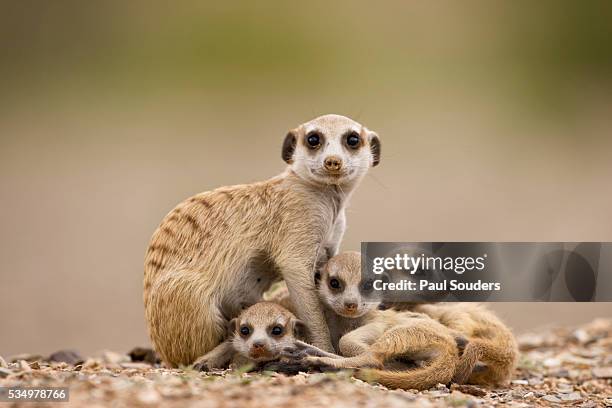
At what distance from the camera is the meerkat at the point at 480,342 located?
4363 millimetres

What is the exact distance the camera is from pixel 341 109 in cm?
1157

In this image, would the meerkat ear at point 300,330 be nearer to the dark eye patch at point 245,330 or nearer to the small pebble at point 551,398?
the dark eye patch at point 245,330

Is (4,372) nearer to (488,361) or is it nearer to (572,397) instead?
(488,361)

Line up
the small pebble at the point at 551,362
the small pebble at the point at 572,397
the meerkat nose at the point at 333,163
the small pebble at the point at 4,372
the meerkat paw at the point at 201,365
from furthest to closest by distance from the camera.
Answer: the small pebble at the point at 551,362, the small pebble at the point at 572,397, the meerkat nose at the point at 333,163, the meerkat paw at the point at 201,365, the small pebble at the point at 4,372

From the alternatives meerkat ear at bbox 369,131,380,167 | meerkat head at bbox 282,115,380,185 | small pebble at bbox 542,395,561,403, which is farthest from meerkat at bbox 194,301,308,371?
small pebble at bbox 542,395,561,403

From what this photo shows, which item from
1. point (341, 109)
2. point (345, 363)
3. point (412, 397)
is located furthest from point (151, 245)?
point (341, 109)

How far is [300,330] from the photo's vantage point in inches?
171

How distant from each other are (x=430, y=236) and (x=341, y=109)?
2.63 metres

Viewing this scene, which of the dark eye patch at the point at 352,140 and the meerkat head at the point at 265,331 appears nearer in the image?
the meerkat head at the point at 265,331

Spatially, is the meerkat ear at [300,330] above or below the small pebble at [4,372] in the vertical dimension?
above

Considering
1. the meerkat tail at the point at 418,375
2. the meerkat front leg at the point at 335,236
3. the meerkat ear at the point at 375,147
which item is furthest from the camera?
the meerkat ear at the point at 375,147

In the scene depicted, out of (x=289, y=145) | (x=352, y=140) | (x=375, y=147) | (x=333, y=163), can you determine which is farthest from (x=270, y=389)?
(x=375, y=147)

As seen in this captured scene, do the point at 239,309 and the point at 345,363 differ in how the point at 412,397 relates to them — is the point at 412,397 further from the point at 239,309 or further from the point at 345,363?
the point at 239,309

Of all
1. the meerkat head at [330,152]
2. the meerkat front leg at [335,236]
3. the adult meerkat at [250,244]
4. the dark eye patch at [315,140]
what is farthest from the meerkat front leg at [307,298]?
the dark eye patch at [315,140]
